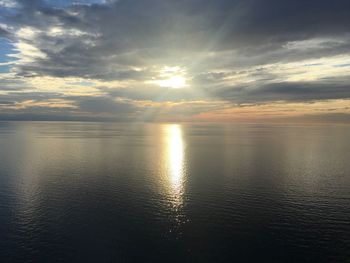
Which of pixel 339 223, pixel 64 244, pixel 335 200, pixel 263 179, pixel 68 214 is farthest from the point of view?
pixel 263 179

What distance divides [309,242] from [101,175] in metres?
81.4

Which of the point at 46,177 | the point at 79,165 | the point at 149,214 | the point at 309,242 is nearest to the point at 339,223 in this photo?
the point at 309,242

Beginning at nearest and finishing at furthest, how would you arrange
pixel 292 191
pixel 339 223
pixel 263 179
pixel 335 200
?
1. pixel 339 223
2. pixel 335 200
3. pixel 292 191
4. pixel 263 179

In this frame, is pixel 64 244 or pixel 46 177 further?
pixel 46 177

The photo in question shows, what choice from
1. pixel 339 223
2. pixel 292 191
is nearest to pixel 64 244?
pixel 339 223

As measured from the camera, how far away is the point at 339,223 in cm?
7081

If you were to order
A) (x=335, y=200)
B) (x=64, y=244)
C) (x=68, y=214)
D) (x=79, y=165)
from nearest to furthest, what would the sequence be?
1. (x=64, y=244)
2. (x=68, y=214)
3. (x=335, y=200)
4. (x=79, y=165)

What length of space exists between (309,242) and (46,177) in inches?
3680

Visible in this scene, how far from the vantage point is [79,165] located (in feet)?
469

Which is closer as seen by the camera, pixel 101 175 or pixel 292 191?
pixel 292 191

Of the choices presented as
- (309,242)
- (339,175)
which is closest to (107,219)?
(309,242)

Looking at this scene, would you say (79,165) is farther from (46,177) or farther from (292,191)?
(292,191)

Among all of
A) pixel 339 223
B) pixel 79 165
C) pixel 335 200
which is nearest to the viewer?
pixel 339 223

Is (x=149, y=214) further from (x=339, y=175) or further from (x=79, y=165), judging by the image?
(x=339, y=175)
